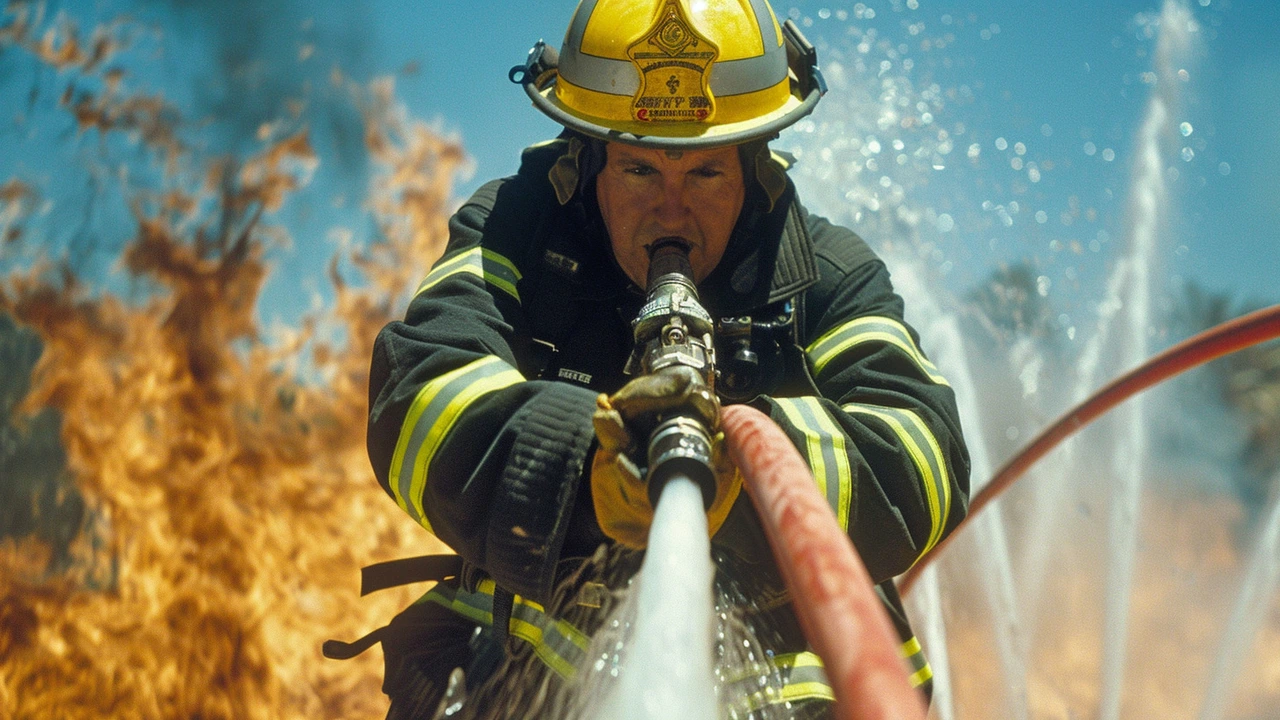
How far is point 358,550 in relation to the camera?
5953 mm

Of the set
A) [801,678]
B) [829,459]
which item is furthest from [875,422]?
[801,678]

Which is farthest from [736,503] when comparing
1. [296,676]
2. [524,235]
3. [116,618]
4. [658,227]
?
[116,618]

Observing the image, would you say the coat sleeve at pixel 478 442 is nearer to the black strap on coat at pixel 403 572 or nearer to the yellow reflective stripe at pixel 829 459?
the yellow reflective stripe at pixel 829 459

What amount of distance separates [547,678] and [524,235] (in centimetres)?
120

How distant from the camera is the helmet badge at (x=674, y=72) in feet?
9.18

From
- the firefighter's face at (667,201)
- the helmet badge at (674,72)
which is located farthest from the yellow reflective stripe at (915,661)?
the helmet badge at (674,72)

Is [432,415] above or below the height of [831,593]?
above

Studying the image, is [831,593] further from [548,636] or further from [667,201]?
[667,201]

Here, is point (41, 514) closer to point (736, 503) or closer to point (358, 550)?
point (358, 550)

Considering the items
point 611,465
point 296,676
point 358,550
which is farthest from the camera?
point 358,550

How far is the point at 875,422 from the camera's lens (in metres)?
2.47

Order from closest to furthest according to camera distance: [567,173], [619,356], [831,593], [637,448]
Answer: [831,593]
[637,448]
[619,356]
[567,173]

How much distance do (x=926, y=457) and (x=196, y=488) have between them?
463 centimetres

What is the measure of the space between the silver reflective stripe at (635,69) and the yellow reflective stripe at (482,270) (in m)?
0.54
